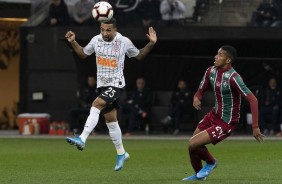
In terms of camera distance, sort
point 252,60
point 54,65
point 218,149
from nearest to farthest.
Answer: point 218,149 → point 252,60 → point 54,65

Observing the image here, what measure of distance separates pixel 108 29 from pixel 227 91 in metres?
2.33

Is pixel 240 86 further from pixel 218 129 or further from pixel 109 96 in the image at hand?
pixel 109 96

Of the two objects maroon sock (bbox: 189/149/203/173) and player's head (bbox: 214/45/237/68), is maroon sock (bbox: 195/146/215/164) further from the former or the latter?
player's head (bbox: 214/45/237/68)

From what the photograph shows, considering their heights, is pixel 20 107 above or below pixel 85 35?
below

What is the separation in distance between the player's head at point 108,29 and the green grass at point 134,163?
2.11 meters

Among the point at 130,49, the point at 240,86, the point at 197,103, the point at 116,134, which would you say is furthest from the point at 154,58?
the point at 240,86

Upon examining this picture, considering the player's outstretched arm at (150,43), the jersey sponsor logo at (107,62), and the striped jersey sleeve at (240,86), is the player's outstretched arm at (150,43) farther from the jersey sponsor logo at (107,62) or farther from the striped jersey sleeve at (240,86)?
the striped jersey sleeve at (240,86)

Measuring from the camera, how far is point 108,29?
13.8 meters

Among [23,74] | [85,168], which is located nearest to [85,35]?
[23,74]

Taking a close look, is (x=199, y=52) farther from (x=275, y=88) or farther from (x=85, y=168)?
(x=85, y=168)

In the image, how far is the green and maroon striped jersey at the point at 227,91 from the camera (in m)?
12.4

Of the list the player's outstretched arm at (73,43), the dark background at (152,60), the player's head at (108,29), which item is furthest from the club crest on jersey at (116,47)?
the dark background at (152,60)

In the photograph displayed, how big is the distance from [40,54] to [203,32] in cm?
671

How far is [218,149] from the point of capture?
21.0 m
